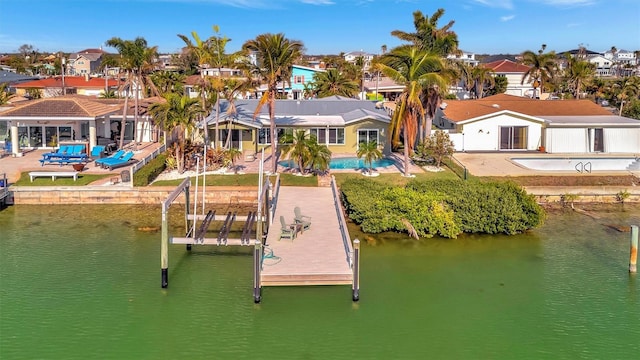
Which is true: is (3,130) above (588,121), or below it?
below

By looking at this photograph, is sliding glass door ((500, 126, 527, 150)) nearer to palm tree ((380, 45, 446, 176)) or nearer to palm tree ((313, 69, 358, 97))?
palm tree ((380, 45, 446, 176))

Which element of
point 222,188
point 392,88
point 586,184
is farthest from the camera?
point 392,88

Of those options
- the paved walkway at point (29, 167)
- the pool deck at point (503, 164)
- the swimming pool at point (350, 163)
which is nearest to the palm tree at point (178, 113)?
the paved walkway at point (29, 167)

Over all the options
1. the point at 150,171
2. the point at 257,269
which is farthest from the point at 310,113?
the point at 257,269

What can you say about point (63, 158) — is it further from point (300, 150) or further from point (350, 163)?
point (350, 163)

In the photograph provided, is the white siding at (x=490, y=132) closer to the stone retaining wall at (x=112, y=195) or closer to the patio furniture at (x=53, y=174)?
the stone retaining wall at (x=112, y=195)

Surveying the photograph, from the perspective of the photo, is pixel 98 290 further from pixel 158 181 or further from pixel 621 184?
pixel 621 184

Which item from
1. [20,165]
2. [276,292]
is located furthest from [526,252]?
[20,165]
